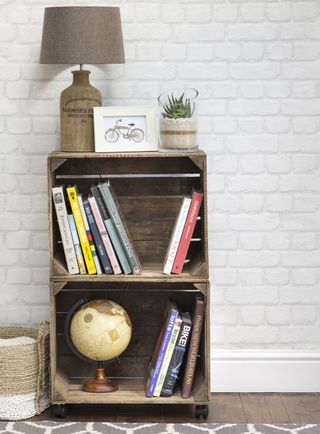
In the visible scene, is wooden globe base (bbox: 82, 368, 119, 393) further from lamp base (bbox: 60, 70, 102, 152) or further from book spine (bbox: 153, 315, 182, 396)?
lamp base (bbox: 60, 70, 102, 152)

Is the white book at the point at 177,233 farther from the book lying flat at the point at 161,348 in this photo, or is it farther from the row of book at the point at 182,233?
the book lying flat at the point at 161,348

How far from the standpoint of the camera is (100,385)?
11.2 feet

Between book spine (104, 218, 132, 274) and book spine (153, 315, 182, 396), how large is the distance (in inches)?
11.5

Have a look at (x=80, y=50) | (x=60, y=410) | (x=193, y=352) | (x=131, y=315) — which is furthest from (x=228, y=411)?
(x=80, y=50)

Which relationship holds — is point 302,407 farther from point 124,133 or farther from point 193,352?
point 124,133

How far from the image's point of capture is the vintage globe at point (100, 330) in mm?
3322

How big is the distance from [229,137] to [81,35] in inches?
30.6

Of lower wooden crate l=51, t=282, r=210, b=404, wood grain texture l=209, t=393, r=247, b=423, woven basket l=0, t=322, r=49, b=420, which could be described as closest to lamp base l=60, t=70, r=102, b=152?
lower wooden crate l=51, t=282, r=210, b=404

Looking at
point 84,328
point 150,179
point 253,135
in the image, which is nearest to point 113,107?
point 150,179

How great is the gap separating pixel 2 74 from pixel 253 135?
3.54 ft

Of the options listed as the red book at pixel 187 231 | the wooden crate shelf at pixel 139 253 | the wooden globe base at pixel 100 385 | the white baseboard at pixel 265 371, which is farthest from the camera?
the white baseboard at pixel 265 371

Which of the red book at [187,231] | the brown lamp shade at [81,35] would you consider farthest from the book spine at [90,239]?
the brown lamp shade at [81,35]

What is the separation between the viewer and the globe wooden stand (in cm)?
339

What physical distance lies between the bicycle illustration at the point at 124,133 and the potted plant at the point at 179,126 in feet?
0.30
